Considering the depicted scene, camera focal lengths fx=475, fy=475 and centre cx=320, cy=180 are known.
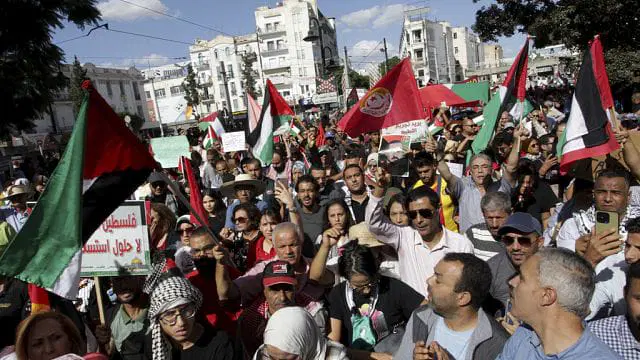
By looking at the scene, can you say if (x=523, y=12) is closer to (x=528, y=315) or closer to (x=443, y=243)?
(x=443, y=243)

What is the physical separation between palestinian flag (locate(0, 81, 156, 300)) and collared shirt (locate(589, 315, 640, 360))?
277cm

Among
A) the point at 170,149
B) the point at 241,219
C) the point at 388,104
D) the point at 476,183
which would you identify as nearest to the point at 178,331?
the point at 241,219

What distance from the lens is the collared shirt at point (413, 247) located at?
11.7ft

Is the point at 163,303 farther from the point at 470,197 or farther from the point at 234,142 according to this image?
the point at 234,142

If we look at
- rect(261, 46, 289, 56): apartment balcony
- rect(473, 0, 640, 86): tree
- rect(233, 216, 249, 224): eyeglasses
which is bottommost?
rect(233, 216, 249, 224): eyeglasses

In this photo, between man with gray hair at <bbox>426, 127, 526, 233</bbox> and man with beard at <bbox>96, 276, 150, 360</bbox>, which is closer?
man with beard at <bbox>96, 276, 150, 360</bbox>

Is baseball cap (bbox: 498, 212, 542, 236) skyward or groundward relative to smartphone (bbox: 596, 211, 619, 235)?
groundward

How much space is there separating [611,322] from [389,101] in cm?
475

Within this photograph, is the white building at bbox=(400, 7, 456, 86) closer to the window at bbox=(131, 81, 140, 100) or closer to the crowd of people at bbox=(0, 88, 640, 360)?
the window at bbox=(131, 81, 140, 100)

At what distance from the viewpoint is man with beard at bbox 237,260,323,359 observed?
309cm

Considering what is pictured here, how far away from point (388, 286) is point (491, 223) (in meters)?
1.11

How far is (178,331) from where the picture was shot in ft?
9.06

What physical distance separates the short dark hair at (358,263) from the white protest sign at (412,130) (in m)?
3.38

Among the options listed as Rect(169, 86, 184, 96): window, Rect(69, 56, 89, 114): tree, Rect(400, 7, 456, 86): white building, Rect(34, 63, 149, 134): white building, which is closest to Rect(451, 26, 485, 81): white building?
Rect(400, 7, 456, 86): white building
